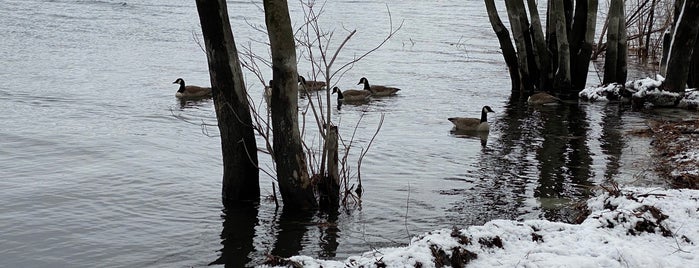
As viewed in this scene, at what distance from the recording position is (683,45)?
15.1 meters

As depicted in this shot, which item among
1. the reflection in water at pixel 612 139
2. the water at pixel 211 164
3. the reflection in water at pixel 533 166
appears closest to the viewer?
the water at pixel 211 164

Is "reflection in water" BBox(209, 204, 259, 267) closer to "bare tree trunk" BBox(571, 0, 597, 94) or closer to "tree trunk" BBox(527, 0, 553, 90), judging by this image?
"tree trunk" BBox(527, 0, 553, 90)

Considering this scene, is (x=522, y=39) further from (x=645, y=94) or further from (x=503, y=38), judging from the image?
(x=645, y=94)

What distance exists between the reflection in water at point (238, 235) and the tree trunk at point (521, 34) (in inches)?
411

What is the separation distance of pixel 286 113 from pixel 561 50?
11.4 m

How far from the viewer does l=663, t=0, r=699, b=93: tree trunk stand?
14.7m

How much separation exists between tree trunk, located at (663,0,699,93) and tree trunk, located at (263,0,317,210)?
903cm

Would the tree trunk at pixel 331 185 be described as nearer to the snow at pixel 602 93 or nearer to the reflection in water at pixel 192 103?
the reflection in water at pixel 192 103

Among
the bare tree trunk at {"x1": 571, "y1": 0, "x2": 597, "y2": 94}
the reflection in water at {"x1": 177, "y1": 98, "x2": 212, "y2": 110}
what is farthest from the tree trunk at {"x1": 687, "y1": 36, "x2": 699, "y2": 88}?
the reflection in water at {"x1": 177, "y1": 98, "x2": 212, "y2": 110}

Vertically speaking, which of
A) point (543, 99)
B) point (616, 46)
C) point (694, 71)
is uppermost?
point (616, 46)

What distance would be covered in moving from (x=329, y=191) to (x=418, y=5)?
168 feet

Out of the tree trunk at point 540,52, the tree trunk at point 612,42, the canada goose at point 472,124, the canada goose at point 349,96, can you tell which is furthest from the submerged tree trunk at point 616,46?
the canada goose at point 349,96

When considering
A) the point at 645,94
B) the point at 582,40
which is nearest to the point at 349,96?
the point at 582,40

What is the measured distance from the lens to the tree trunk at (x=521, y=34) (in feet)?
59.1
